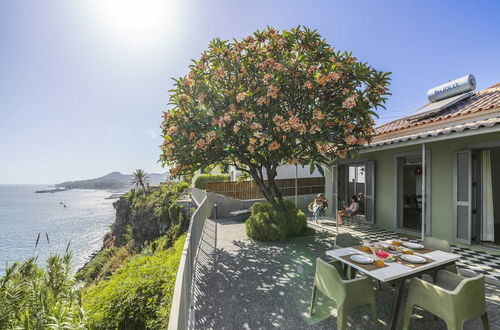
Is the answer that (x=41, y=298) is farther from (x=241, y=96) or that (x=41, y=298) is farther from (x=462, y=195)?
(x=462, y=195)

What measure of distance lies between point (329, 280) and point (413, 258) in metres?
1.26

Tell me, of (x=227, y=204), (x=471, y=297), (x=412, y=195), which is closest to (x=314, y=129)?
(x=471, y=297)

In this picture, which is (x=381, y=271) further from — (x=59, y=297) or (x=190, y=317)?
(x=59, y=297)

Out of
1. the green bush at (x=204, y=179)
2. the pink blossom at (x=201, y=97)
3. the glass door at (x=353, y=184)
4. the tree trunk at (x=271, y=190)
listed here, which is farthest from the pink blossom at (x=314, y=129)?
the green bush at (x=204, y=179)

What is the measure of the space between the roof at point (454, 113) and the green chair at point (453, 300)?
4847mm

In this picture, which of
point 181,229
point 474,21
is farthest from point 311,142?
point 181,229

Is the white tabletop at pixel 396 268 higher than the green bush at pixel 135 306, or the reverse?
the white tabletop at pixel 396 268

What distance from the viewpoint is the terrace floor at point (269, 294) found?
116 inches

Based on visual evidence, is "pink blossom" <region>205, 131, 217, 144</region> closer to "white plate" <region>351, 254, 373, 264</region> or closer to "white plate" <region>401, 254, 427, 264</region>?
"white plate" <region>351, 254, 373, 264</region>

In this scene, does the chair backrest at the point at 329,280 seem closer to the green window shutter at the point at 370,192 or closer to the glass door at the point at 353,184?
the green window shutter at the point at 370,192

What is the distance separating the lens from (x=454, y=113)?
Answer: 6.67 meters

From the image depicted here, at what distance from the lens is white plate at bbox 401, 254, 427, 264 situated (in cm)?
286

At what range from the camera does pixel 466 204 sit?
5.55 m

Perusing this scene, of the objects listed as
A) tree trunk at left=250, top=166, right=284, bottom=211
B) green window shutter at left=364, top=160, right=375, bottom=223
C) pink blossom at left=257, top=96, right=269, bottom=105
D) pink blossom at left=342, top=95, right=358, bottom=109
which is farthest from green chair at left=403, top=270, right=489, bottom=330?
green window shutter at left=364, top=160, right=375, bottom=223
